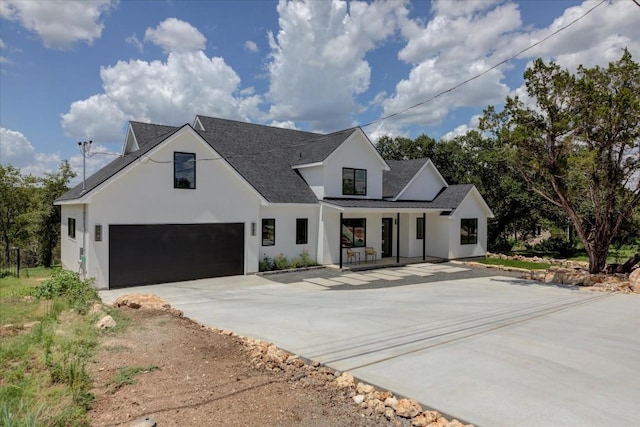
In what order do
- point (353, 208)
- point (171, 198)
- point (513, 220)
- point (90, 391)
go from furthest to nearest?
point (513, 220) < point (353, 208) < point (171, 198) < point (90, 391)

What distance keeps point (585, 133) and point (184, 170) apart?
1505 cm

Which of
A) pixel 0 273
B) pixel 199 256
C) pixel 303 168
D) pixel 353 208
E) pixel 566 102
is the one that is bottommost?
pixel 0 273

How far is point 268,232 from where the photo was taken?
708 inches

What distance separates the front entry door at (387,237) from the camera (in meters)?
22.5

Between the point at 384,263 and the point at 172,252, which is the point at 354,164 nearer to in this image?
the point at 384,263

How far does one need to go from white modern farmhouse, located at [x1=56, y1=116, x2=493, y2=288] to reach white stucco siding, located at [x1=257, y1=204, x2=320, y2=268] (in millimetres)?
49

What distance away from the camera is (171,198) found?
15.0 m

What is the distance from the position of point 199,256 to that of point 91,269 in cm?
375

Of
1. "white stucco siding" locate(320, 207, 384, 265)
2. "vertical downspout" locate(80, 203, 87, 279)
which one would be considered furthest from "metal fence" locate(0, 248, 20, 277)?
"white stucco siding" locate(320, 207, 384, 265)

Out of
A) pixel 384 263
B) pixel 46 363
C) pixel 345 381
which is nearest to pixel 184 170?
pixel 46 363

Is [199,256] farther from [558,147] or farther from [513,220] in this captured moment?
[513,220]

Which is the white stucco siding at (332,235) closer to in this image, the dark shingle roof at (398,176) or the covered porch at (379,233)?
the covered porch at (379,233)

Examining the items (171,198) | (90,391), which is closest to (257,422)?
(90,391)

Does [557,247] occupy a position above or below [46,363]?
below
